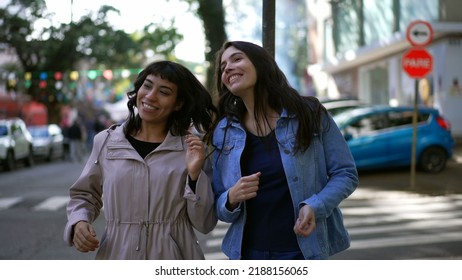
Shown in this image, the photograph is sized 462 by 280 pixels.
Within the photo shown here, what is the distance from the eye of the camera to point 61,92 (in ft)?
95.7

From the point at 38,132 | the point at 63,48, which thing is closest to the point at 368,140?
the point at 38,132

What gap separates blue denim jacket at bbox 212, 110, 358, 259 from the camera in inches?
91.4

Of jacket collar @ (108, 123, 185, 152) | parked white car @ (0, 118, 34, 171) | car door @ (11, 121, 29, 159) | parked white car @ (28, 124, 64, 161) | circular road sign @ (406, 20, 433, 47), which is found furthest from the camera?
parked white car @ (28, 124, 64, 161)

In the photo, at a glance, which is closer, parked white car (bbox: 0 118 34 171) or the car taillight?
the car taillight

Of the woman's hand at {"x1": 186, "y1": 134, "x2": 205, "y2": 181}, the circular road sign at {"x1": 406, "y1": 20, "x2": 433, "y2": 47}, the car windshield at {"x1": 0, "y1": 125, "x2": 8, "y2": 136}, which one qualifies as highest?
the circular road sign at {"x1": 406, "y1": 20, "x2": 433, "y2": 47}

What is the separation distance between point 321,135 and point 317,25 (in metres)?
27.6

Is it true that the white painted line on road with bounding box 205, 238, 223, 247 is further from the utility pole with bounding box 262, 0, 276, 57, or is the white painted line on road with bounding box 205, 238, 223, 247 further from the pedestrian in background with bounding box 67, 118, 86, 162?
the pedestrian in background with bounding box 67, 118, 86, 162

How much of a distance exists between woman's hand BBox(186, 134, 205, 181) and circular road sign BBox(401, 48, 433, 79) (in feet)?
24.4

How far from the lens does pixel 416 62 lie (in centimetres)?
950

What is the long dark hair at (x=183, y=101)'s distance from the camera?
2488mm

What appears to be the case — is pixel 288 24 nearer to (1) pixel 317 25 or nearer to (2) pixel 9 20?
(1) pixel 317 25

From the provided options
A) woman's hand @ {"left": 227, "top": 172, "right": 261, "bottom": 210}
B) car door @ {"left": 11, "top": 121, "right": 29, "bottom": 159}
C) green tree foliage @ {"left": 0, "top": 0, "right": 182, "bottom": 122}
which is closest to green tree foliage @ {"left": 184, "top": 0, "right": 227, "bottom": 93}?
green tree foliage @ {"left": 0, "top": 0, "right": 182, "bottom": 122}

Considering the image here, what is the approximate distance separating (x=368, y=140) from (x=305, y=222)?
9.29m

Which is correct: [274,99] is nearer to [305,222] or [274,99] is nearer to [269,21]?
[305,222]
